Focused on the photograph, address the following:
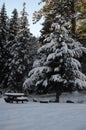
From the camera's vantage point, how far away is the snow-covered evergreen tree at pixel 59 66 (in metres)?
23.8

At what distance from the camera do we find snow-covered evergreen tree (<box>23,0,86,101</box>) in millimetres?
23844

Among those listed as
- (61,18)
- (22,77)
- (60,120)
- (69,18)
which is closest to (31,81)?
(61,18)

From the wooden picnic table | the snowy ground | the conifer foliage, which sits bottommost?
the snowy ground

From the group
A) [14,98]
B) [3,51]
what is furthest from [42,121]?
[3,51]

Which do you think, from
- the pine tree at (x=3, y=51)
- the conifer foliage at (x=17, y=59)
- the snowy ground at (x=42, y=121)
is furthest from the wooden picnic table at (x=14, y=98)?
the pine tree at (x=3, y=51)

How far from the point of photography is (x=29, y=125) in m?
9.80

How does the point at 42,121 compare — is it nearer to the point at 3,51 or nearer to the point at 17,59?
the point at 17,59

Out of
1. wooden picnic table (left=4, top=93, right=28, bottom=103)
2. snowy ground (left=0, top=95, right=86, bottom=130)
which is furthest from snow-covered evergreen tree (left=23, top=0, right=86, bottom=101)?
snowy ground (left=0, top=95, right=86, bottom=130)

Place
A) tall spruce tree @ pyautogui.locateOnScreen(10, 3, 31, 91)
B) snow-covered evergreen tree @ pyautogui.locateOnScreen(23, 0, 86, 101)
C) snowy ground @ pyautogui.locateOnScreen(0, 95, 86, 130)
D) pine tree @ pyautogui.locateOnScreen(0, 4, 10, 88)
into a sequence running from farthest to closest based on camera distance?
pine tree @ pyautogui.locateOnScreen(0, 4, 10, 88) < tall spruce tree @ pyautogui.locateOnScreen(10, 3, 31, 91) < snow-covered evergreen tree @ pyautogui.locateOnScreen(23, 0, 86, 101) < snowy ground @ pyautogui.locateOnScreen(0, 95, 86, 130)

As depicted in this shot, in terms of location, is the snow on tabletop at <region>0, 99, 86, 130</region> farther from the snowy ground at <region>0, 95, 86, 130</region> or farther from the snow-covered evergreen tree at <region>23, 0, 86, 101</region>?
the snow-covered evergreen tree at <region>23, 0, 86, 101</region>

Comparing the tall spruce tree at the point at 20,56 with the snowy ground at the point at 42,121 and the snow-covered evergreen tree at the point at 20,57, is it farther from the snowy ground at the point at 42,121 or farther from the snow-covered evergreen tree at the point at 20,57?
the snowy ground at the point at 42,121

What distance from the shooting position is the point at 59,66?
24.0 meters

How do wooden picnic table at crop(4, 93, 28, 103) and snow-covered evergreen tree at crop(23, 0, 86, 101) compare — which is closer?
wooden picnic table at crop(4, 93, 28, 103)

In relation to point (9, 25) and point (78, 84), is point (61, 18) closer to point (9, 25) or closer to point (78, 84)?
point (78, 84)
